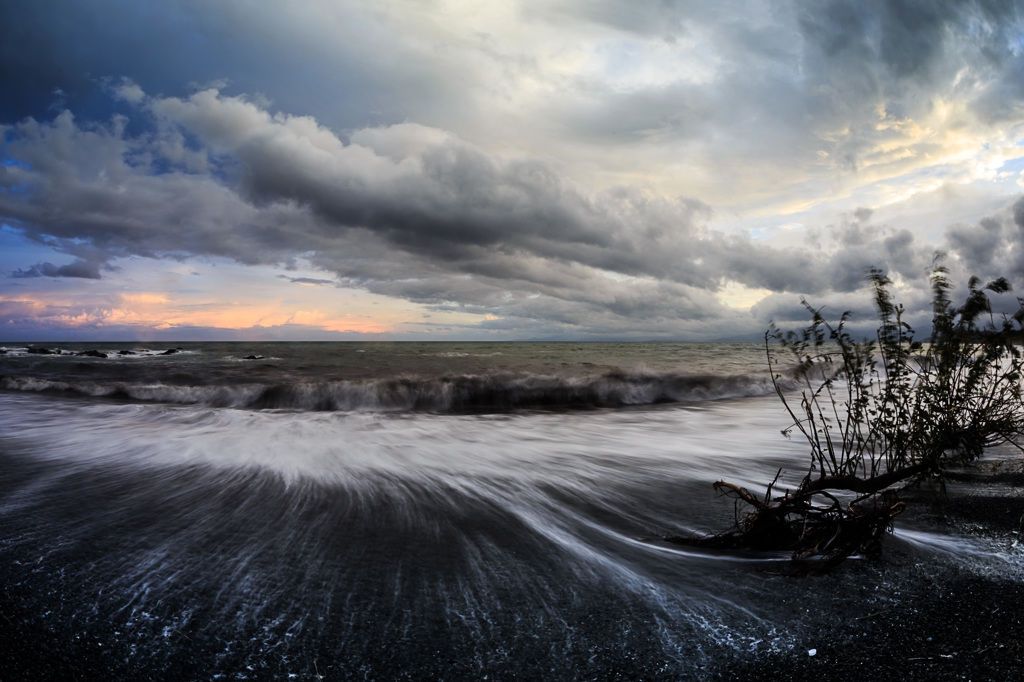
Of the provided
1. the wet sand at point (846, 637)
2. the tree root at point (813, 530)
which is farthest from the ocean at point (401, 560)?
the tree root at point (813, 530)

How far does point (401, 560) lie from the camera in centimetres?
382

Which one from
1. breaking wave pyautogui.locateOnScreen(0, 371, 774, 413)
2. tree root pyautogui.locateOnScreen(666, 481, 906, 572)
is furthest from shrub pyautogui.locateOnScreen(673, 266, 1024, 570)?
breaking wave pyautogui.locateOnScreen(0, 371, 774, 413)

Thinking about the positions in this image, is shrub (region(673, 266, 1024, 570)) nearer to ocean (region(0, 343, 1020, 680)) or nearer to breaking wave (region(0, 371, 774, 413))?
ocean (region(0, 343, 1020, 680))

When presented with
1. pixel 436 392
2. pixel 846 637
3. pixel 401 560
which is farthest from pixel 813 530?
pixel 436 392

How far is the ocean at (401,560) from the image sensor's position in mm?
2725

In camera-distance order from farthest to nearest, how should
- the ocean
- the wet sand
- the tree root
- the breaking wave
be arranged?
the breaking wave
the tree root
the ocean
the wet sand

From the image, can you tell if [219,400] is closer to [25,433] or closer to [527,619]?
[25,433]

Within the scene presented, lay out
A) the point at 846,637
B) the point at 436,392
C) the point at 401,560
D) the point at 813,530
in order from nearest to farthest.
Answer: the point at 846,637, the point at 813,530, the point at 401,560, the point at 436,392

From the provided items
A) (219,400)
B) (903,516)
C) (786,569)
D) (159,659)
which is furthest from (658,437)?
(219,400)

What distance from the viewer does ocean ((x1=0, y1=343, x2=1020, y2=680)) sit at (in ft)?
8.94

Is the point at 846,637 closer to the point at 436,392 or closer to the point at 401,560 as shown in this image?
the point at 401,560

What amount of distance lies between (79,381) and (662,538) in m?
21.7

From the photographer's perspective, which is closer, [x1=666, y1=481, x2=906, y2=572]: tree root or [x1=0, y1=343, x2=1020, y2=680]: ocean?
[x1=0, y1=343, x2=1020, y2=680]: ocean

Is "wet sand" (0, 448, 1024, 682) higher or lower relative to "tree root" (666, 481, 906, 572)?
lower
